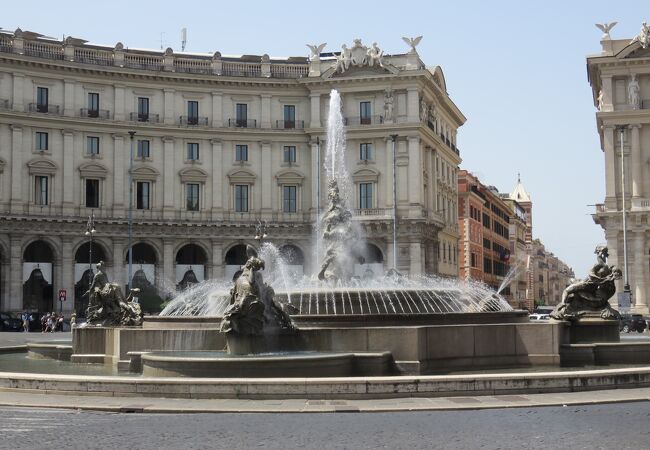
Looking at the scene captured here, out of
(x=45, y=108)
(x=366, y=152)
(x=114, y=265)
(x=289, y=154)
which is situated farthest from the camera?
(x=289, y=154)

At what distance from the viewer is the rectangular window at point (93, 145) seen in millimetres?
71250

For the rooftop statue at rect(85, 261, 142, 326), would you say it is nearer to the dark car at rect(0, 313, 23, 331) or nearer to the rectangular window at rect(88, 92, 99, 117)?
the dark car at rect(0, 313, 23, 331)

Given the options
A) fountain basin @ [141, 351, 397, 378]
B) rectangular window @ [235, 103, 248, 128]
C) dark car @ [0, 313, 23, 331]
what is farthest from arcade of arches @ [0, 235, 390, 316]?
fountain basin @ [141, 351, 397, 378]

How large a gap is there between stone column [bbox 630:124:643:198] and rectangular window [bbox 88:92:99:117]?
40.9 metres

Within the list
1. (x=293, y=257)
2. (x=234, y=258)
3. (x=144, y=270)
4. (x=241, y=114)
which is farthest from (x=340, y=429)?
(x=241, y=114)

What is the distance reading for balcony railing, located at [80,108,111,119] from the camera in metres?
71.1

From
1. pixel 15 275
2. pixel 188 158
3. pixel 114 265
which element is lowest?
pixel 15 275

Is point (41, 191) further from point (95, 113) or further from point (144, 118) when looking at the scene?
point (144, 118)

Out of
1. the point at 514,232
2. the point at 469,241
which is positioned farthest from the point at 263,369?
the point at 514,232

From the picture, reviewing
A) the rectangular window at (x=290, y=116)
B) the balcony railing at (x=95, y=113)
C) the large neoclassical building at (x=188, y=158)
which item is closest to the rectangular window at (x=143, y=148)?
the large neoclassical building at (x=188, y=158)

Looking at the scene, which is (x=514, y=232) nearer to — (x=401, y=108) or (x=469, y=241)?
(x=469, y=241)

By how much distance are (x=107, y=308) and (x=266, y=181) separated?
50.2 m

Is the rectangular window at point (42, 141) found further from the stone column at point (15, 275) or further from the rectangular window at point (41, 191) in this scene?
the stone column at point (15, 275)

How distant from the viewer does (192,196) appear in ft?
243
